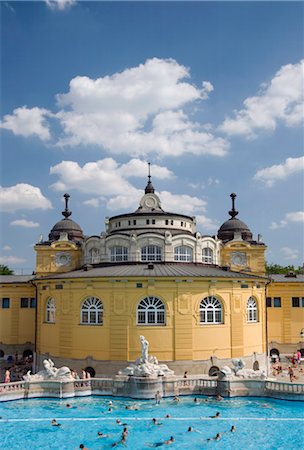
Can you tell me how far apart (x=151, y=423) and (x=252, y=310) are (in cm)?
1626

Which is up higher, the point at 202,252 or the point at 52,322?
the point at 202,252

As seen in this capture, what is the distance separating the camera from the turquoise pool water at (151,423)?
879 inches

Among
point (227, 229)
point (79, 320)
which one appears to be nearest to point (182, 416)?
point (79, 320)

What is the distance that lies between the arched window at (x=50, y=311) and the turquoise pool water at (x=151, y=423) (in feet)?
31.2

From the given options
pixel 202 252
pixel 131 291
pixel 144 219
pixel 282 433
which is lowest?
pixel 282 433

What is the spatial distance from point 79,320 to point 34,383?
6721mm

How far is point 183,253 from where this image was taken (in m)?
42.1

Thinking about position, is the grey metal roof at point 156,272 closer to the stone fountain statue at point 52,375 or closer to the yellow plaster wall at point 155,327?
the yellow plaster wall at point 155,327

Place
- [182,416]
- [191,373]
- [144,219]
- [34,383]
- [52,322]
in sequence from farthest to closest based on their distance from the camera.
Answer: [144,219]
[52,322]
[191,373]
[34,383]
[182,416]

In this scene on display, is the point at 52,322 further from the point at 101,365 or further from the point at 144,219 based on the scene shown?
the point at 144,219

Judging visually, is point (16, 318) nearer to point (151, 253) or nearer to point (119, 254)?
point (119, 254)

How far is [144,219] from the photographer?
4353cm

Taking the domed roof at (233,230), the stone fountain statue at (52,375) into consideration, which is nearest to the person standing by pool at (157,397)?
the stone fountain statue at (52,375)

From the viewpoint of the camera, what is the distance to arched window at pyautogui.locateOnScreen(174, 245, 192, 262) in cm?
4169
